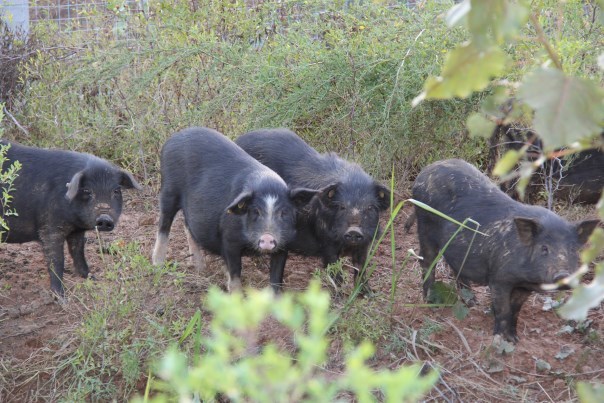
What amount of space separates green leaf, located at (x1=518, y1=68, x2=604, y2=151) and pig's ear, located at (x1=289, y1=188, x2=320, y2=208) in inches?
164

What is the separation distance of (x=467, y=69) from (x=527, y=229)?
11.3ft

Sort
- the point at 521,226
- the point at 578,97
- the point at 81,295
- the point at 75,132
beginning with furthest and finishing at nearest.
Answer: the point at 75,132 → the point at 81,295 → the point at 521,226 → the point at 578,97

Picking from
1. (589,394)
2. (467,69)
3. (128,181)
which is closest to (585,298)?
(589,394)

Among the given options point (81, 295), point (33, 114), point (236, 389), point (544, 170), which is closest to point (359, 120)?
point (544, 170)

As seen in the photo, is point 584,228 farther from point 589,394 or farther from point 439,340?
point 589,394

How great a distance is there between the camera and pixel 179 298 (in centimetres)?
586

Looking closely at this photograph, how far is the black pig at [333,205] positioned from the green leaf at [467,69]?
4.01m

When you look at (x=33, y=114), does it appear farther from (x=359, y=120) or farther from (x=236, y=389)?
(x=236, y=389)

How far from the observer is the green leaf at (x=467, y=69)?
1.65 m

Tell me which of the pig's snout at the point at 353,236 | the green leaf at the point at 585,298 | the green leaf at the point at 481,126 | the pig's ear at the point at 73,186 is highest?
the green leaf at the point at 481,126

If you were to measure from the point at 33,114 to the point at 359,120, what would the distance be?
3.58 m

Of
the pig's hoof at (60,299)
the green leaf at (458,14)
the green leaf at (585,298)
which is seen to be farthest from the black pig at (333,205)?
the green leaf at (458,14)

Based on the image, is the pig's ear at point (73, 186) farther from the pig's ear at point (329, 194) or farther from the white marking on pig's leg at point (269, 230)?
the pig's ear at point (329, 194)

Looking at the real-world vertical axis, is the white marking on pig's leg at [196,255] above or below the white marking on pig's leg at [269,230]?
below
